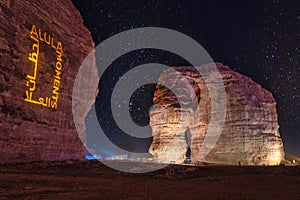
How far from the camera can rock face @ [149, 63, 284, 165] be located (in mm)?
27913

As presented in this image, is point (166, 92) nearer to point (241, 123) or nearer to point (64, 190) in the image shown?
A: point (241, 123)

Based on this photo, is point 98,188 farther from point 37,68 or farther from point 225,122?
point 225,122

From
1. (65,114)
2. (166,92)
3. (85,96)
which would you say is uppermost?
(166,92)

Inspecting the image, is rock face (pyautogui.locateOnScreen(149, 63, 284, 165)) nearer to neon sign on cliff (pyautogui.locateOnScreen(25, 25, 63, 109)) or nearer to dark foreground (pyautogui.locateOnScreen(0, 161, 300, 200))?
neon sign on cliff (pyautogui.locateOnScreen(25, 25, 63, 109))

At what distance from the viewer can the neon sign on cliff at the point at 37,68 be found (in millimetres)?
9852

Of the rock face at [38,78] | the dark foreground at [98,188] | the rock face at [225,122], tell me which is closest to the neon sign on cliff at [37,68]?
the rock face at [38,78]

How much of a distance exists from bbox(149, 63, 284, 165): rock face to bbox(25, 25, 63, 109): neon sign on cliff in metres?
19.8

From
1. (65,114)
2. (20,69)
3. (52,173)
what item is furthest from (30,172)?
(65,114)

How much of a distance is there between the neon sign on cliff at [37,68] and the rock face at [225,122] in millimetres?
19776

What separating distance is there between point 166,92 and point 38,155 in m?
22.3

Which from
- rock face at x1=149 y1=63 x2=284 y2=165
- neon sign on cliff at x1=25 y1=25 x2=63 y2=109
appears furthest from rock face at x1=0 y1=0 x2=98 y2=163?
rock face at x1=149 y1=63 x2=284 y2=165

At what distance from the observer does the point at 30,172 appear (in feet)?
23.8

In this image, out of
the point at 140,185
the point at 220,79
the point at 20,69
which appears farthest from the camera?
the point at 220,79

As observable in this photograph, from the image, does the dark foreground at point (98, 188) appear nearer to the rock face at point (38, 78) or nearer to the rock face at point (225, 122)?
the rock face at point (38, 78)
